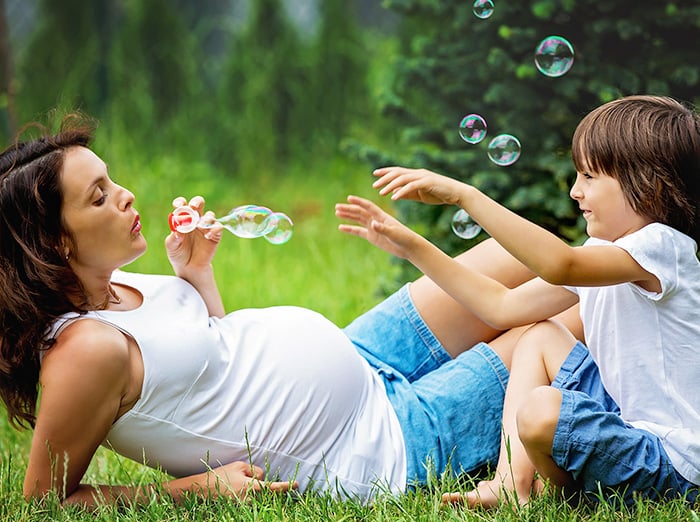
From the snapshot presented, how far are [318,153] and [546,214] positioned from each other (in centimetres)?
339

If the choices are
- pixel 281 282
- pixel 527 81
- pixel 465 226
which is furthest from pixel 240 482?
pixel 281 282

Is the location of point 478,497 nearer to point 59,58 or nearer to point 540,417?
point 540,417

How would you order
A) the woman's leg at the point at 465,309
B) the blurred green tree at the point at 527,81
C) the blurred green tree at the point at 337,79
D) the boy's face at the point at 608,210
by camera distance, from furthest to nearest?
the blurred green tree at the point at 337,79, the blurred green tree at the point at 527,81, the woman's leg at the point at 465,309, the boy's face at the point at 608,210

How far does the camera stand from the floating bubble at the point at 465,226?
2307 mm

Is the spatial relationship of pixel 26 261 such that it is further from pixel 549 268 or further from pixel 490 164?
pixel 490 164

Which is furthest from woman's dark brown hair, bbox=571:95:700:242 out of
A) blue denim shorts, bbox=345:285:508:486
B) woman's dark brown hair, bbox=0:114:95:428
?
woman's dark brown hair, bbox=0:114:95:428

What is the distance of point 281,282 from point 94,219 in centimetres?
247

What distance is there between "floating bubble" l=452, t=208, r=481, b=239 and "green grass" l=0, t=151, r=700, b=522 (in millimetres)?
631

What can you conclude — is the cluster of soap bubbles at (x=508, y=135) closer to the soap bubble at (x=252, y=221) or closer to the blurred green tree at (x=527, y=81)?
the soap bubble at (x=252, y=221)

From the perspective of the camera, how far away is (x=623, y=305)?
1.86 metres

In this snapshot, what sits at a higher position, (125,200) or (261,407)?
(125,200)

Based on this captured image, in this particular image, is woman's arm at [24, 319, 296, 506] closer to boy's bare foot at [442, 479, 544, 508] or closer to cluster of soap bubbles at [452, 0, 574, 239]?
A: boy's bare foot at [442, 479, 544, 508]

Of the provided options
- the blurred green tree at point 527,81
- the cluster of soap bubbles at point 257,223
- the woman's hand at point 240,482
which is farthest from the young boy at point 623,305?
the blurred green tree at point 527,81

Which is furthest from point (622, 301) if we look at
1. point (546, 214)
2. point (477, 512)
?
point (546, 214)
